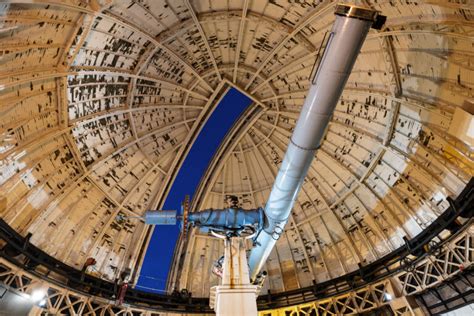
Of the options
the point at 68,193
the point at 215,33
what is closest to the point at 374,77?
the point at 215,33

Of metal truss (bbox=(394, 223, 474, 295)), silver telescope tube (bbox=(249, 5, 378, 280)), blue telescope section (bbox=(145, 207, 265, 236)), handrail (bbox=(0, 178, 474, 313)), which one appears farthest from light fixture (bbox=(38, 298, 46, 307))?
metal truss (bbox=(394, 223, 474, 295))

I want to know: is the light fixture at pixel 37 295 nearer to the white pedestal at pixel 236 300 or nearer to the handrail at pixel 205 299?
the handrail at pixel 205 299

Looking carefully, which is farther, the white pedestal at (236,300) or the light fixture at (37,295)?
the light fixture at (37,295)

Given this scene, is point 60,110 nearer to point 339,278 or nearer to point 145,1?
point 145,1

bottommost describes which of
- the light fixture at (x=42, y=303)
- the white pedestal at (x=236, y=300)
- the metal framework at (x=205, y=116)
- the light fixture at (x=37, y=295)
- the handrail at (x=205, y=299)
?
the white pedestal at (x=236, y=300)

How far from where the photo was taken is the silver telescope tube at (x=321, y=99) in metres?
5.84

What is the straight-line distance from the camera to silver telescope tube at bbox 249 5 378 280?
19.2ft


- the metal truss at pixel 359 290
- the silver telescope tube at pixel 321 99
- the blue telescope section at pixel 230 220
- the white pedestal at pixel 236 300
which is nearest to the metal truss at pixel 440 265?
the metal truss at pixel 359 290

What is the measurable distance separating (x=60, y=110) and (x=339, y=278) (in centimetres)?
1692

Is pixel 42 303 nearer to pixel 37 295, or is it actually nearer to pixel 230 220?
pixel 37 295

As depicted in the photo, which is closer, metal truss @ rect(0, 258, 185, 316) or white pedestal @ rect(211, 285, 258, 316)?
white pedestal @ rect(211, 285, 258, 316)

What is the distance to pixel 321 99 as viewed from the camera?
263 inches

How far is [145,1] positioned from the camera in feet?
38.0

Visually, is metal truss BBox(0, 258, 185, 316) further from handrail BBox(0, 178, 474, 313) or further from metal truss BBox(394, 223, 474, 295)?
metal truss BBox(394, 223, 474, 295)
